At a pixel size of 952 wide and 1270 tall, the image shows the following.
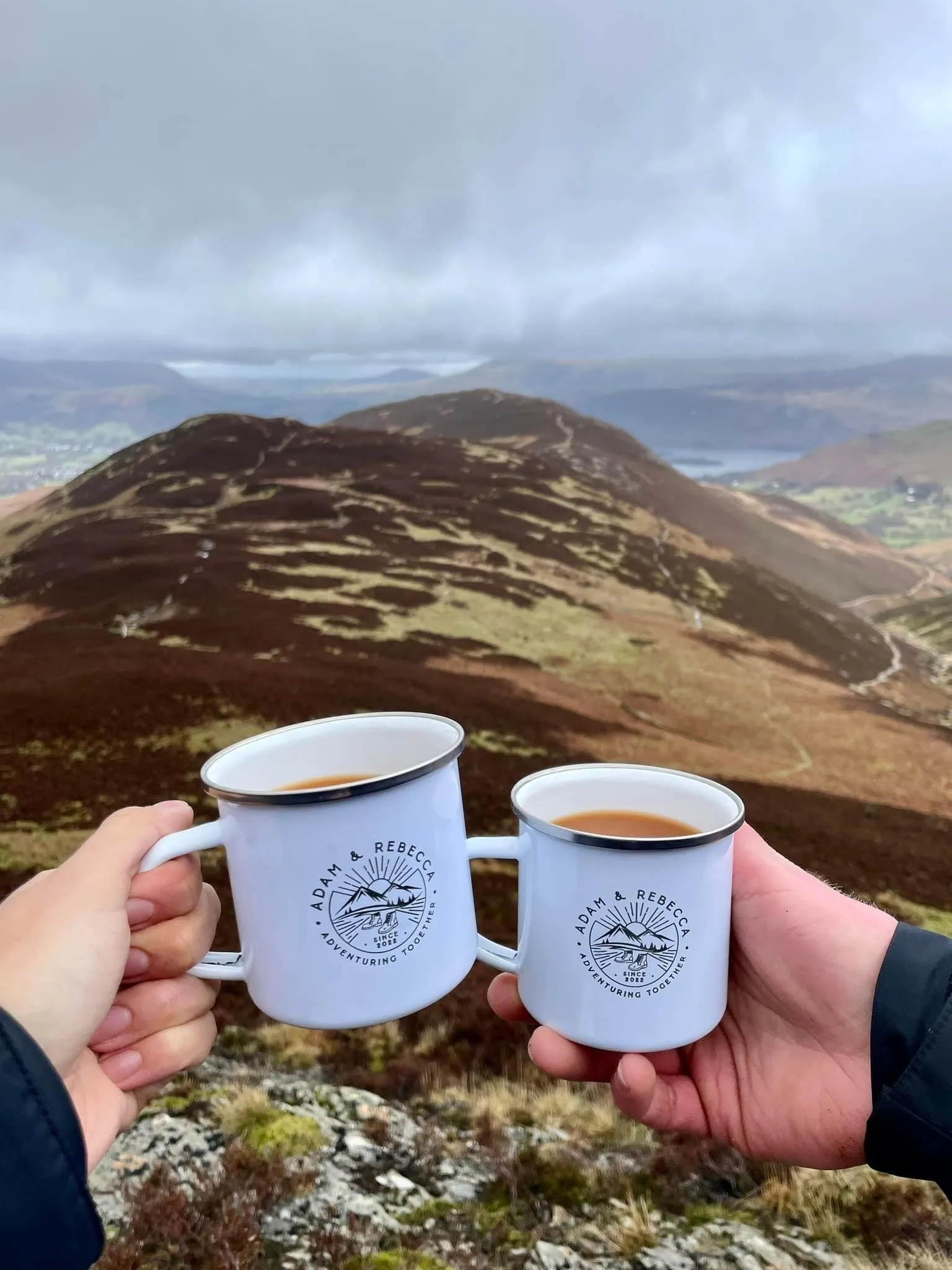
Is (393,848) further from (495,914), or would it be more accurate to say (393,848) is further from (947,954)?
(495,914)

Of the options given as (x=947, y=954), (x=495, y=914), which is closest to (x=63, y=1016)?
(x=947, y=954)

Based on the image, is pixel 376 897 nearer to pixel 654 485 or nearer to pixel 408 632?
pixel 408 632

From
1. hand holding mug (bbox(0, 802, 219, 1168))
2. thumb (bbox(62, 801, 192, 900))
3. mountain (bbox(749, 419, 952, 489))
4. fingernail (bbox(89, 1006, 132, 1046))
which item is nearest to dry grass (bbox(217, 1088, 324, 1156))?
hand holding mug (bbox(0, 802, 219, 1168))

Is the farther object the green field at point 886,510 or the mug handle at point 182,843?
the green field at point 886,510

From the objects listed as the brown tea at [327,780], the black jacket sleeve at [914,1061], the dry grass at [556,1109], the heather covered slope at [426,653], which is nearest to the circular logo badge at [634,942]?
the black jacket sleeve at [914,1061]

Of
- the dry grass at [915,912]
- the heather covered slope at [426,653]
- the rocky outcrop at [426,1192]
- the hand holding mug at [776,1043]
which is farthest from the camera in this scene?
the heather covered slope at [426,653]

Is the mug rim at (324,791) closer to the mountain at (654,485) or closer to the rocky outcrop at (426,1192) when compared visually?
the rocky outcrop at (426,1192)

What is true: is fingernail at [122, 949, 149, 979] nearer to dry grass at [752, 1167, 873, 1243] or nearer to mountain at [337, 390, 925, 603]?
dry grass at [752, 1167, 873, 1243]

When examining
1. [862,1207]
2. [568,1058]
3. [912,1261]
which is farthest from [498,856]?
[862,1207]
